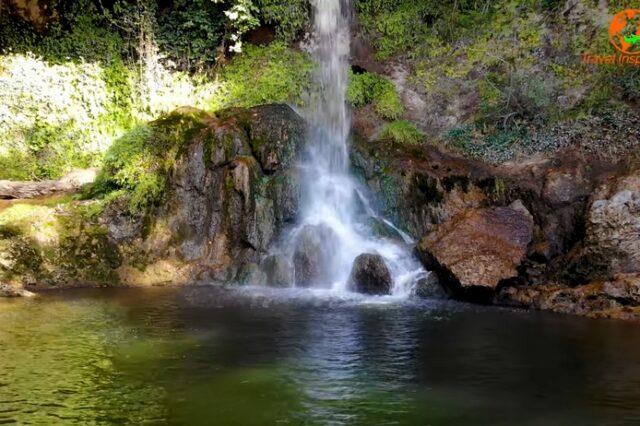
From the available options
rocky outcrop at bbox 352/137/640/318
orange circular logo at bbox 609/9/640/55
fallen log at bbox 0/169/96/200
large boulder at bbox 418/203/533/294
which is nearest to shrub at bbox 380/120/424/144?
rocky outcrop at bbox 352/137/640/318

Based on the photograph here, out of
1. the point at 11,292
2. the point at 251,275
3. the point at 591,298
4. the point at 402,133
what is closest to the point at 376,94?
the point at 402,133

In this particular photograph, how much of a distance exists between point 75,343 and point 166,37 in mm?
15144

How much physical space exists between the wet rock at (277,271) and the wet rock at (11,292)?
5205mm

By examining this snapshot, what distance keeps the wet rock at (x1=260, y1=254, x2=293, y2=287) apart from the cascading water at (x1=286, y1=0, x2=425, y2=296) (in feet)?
0.96

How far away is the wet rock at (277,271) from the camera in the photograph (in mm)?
13953

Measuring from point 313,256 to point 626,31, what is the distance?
12.5 m

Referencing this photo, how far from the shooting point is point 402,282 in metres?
13.0

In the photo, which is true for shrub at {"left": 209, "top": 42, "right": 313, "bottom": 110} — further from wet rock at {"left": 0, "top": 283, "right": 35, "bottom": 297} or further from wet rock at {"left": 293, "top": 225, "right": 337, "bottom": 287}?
wet rock at {"left": 0, "top": 283, "right": 35, "bottom": 297}

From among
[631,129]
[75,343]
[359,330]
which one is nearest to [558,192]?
[631,129]

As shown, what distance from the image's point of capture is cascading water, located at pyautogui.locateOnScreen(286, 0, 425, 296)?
45.6 feet

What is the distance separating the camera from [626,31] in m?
18.0

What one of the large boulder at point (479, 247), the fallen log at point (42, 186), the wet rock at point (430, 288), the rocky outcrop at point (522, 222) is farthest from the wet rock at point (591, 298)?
the fallen log at point (42, 186)

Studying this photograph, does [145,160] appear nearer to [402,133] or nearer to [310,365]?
[402,133]

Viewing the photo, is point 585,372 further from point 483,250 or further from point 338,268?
point 338,268
